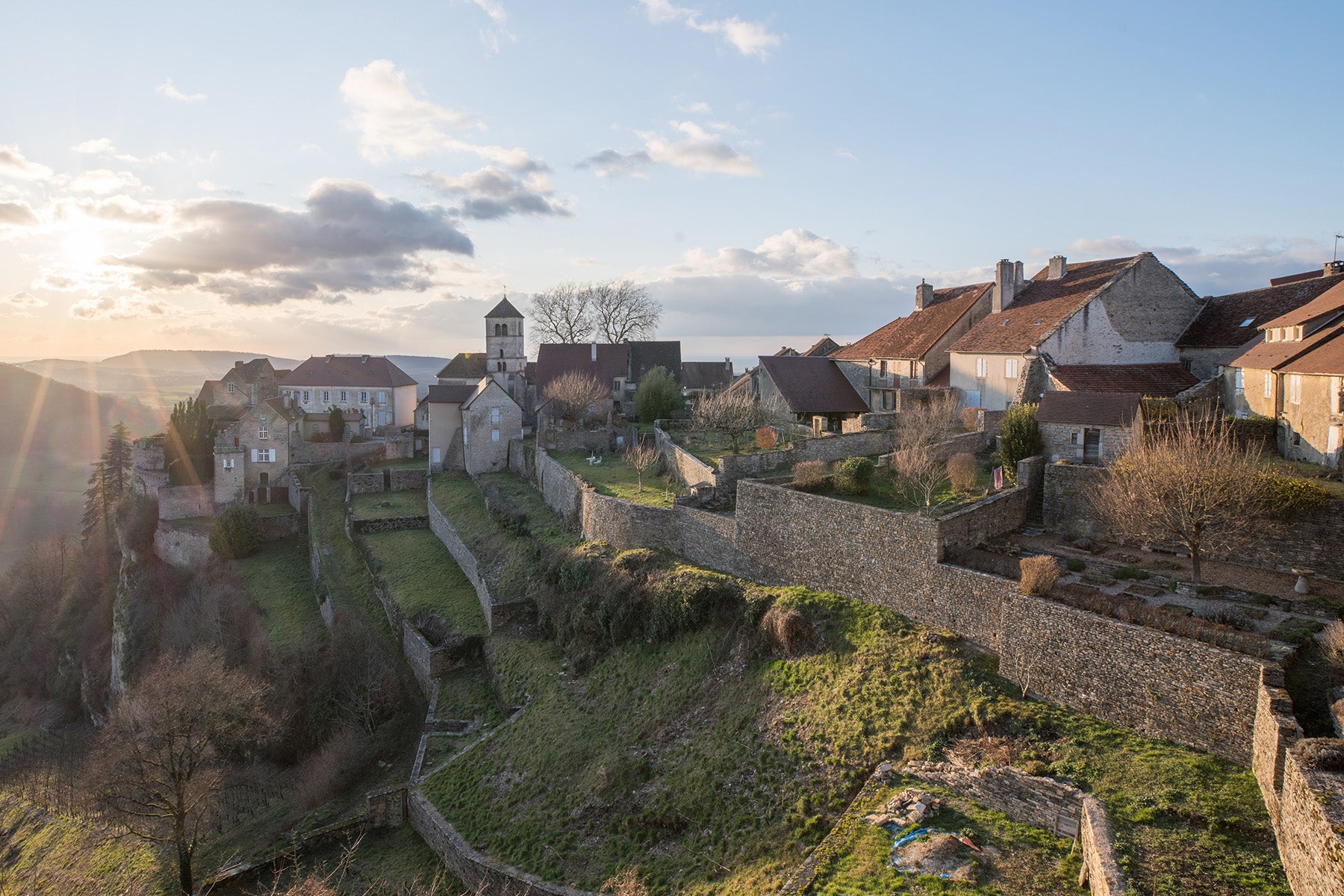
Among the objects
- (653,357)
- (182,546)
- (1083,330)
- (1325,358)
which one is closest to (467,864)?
(1325,358)

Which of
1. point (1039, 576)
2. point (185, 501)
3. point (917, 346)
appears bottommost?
point (185, 501)

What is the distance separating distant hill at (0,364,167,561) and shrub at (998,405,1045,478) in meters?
85.5

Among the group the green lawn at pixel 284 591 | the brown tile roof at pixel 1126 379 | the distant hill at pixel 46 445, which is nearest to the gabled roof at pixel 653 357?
the green lawn at pixel 284 591

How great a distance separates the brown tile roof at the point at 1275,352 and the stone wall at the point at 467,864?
22872 millimetres

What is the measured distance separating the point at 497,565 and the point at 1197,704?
23.1 meters

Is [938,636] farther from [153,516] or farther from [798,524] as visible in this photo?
[153,516]

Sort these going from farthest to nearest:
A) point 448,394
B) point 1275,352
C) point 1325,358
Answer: point 448,394 < point 1275,352 < point 1325,358

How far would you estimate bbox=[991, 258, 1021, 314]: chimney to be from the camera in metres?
33.0

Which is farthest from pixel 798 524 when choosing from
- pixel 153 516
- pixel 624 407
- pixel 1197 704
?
pixel 153 516

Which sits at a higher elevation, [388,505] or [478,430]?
[478,430]

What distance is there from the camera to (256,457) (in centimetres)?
4631

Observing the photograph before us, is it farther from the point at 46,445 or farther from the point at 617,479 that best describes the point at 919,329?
the point at 46,445

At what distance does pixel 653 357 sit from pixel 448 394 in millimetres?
16503

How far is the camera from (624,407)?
175ft
